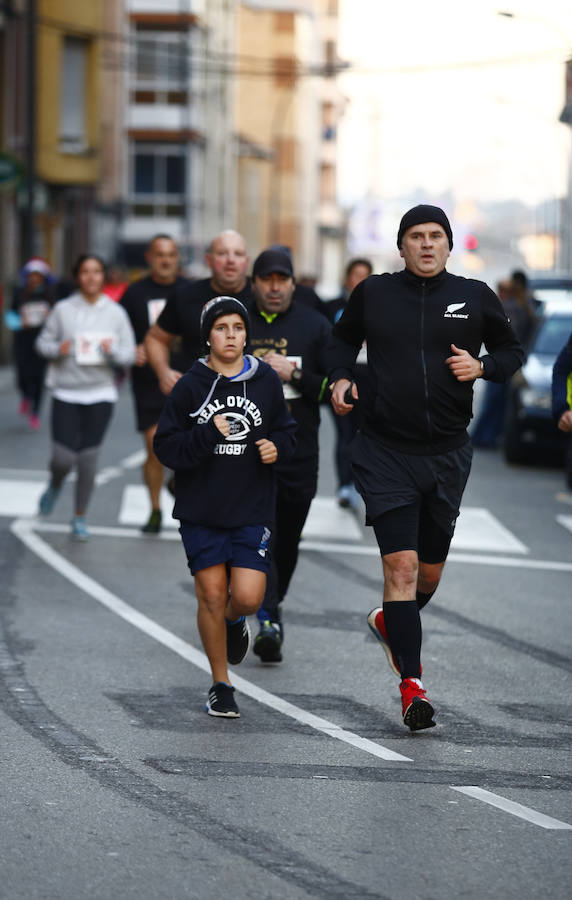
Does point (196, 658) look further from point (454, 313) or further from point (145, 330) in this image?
point (145, 330)

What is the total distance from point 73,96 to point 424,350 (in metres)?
39.8

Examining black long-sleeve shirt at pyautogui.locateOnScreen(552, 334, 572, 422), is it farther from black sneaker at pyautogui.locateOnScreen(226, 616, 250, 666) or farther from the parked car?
the parked car

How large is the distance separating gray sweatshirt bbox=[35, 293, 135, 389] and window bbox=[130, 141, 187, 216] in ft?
177

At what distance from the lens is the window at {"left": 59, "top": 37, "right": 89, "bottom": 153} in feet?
149

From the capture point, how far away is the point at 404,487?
722 centimetres

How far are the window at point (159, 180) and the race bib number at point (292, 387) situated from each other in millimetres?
57877

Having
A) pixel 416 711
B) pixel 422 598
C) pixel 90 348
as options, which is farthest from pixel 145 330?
pixel 416 711

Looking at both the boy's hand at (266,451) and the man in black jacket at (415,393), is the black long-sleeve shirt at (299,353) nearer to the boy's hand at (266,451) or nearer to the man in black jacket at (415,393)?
the man in black jacket at (415,393)

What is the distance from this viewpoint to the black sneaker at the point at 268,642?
27.6 ft

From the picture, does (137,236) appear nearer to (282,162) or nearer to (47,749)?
(282,162)

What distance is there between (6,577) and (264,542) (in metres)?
3.87

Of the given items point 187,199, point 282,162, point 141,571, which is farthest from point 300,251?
point 141,571

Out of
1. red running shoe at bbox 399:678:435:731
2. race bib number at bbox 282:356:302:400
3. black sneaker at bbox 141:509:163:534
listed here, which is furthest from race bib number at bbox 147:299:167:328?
red running shoe at bbox 399:678:435:731

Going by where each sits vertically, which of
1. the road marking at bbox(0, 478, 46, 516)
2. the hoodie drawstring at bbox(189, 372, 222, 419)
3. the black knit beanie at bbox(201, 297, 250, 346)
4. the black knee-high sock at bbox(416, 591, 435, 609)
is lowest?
the road marking at bbox(0, 478, 46, 516)
